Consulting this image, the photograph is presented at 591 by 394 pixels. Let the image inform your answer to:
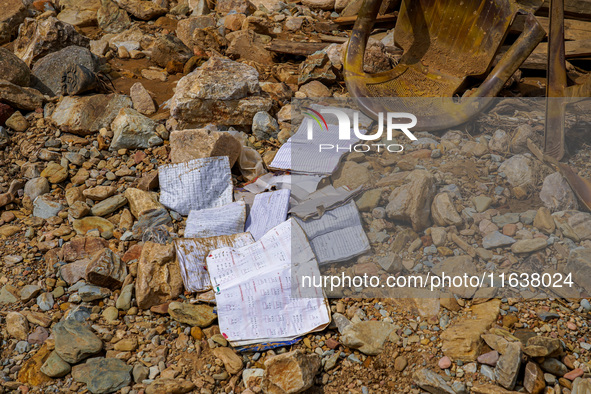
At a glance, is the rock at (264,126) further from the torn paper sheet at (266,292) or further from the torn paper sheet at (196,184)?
the torn paper sheet at (266,292)

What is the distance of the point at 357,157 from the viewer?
2723mm

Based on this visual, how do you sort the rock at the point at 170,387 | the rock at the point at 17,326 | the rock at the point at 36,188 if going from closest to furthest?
the rock at the point at 170,387 → the rock at the point at 17,326 → the rock at the point at 36,188

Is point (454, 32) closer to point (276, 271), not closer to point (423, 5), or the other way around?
point (423, 5)

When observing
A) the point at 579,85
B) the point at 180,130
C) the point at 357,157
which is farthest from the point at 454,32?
the point at 180,130

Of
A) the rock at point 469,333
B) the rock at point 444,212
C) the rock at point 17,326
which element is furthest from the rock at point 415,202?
the rock at point 17,326

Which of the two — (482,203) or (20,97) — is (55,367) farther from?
(20,97)

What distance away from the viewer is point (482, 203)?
2348 mm

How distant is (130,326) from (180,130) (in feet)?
4.60

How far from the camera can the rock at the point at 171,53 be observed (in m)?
3.95

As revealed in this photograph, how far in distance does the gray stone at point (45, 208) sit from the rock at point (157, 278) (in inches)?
32.0

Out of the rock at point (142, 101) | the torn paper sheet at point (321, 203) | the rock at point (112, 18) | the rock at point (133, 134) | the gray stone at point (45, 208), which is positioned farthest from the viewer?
the rock at point (112, 18)

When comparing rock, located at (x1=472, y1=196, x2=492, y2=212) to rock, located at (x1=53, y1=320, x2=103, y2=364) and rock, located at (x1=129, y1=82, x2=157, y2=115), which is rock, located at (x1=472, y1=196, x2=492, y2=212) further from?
rock, located at (x1=129, y1=82, x2=157, y2=115)

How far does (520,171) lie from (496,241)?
1.72 feet

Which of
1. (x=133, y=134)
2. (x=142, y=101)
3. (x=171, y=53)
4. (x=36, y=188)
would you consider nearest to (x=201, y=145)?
(x=133, y=134)
